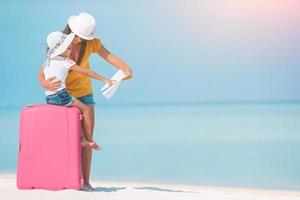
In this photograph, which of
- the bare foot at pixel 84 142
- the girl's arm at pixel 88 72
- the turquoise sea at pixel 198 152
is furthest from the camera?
the turquoise sea at pixel 198 152

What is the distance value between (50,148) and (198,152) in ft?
12.6

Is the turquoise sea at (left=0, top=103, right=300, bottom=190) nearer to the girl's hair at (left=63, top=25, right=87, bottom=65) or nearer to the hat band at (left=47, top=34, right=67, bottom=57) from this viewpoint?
the girl's hair at (left=63, top=25, right=87, bottom=65)

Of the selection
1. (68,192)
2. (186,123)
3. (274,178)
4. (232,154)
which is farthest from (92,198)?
(186,123)

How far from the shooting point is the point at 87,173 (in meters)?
4.51

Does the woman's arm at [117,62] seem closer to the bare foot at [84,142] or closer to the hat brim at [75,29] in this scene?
the hat brim at [75,29]

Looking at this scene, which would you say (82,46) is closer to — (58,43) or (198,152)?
(58,43)

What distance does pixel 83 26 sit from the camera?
14.2ft

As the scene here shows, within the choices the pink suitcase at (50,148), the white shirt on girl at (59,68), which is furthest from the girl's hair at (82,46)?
the pink suitcase at (50,148)

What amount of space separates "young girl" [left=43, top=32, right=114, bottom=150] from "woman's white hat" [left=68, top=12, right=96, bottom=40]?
0.15ft

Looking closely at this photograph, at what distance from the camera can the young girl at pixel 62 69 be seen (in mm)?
4352

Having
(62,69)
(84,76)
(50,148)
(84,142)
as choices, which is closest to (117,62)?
(84,76)

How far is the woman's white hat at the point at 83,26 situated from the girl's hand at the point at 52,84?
245 millimetres

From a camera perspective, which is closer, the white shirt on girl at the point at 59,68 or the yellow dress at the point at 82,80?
the white shirt on girl at the point at 59,68

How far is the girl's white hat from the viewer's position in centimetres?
439
